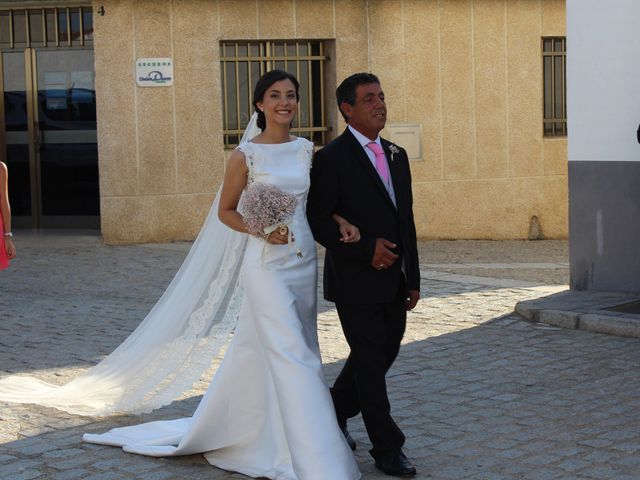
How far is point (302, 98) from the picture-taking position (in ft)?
53.9

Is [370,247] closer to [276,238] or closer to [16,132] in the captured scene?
[276,238]

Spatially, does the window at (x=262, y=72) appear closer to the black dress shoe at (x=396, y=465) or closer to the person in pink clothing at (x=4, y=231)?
the person in pink clothing at (x=4, y=231)

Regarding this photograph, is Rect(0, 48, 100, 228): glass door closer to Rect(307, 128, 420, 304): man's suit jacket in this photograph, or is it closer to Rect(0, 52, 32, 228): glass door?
Rect(0, 52, 32, 228): glass door

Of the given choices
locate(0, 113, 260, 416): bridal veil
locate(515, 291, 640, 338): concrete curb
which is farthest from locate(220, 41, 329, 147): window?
locate(0, 113, 260, 416): bridal veil

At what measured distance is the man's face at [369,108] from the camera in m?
5.77

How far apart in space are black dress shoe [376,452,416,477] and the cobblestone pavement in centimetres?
8

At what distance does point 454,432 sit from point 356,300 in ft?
4.16

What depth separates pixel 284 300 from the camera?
19.1 feet

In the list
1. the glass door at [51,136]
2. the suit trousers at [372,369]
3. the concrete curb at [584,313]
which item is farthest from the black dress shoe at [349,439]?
the glass door at [51,136]

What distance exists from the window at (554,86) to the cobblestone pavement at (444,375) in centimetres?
383

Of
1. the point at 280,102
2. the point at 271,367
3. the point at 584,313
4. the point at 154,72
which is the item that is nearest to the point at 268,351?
the point at 271,367

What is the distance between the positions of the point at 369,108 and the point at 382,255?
725mm

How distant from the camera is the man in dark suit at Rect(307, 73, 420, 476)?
5.76 metres

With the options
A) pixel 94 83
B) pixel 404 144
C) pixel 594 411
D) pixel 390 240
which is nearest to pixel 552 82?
pixel 404 144
